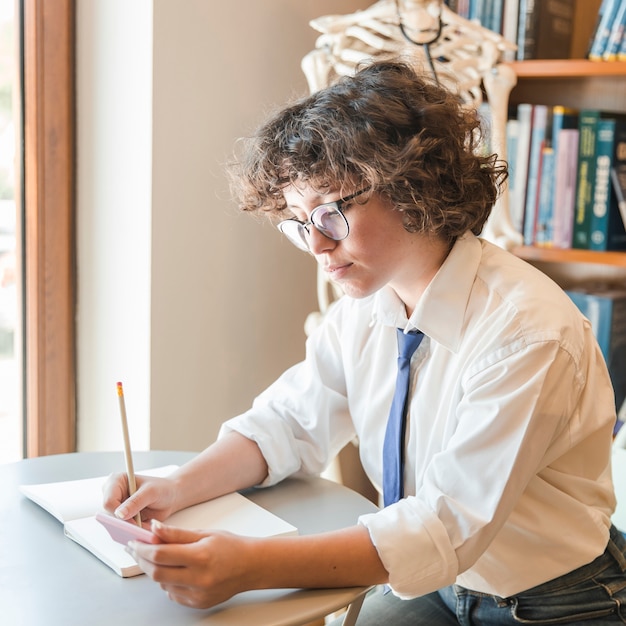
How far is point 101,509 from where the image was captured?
1.16 meters

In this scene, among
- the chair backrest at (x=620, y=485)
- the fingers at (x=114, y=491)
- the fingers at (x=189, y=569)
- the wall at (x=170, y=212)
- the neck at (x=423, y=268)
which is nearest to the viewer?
the fingers at (x=189, y=569)

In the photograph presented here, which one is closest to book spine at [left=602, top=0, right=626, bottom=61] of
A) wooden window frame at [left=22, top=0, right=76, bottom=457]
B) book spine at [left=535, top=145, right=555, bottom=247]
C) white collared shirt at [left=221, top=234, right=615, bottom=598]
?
book spine at [left=535, top=145, right=555, bottom=247]

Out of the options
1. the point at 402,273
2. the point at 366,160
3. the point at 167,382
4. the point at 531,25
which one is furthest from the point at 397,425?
the point at 531,25

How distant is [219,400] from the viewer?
204 centimetres

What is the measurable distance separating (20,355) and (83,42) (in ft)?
2.29

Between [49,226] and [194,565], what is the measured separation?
3.93 ft

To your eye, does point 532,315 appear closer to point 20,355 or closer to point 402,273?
point 402,273

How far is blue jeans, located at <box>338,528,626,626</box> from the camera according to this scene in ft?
3.79

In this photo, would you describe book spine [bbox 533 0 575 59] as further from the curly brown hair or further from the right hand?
the right hand

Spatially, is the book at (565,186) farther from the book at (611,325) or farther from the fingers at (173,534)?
the fingers at (173,534)

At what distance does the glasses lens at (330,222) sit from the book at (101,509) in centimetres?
38

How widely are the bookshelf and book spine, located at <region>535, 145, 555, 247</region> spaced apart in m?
0.03

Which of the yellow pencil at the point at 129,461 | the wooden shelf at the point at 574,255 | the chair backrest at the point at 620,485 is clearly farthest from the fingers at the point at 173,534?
the wooden shelf at the point at 574,255

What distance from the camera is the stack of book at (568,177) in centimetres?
193
